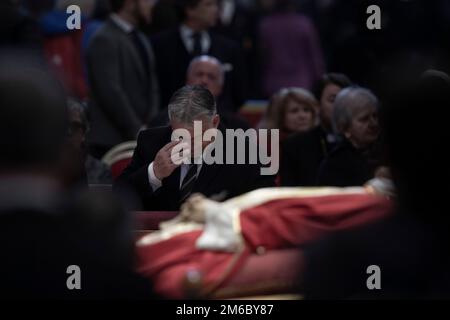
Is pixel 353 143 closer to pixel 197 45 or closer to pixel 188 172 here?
pixel 188 172

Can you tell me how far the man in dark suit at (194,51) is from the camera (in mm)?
7973

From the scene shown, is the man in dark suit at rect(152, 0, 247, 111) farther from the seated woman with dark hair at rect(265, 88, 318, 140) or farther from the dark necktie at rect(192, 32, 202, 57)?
the seated woman with dark hair at rect(265, 88, 318, 140)

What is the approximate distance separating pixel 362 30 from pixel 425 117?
245 inches

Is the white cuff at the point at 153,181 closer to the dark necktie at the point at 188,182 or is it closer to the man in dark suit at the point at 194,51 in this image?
the dark necktie at the point at 188,182

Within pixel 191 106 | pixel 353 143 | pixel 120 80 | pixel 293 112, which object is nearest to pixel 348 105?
pixel 353 143

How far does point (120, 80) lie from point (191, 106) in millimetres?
2295

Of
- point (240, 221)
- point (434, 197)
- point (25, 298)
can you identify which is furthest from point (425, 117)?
point (25, 298)

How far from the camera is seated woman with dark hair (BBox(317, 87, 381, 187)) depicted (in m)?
6.09

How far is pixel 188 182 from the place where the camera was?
5.33 metres

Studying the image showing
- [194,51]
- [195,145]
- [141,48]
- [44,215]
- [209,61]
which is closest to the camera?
[44,215]

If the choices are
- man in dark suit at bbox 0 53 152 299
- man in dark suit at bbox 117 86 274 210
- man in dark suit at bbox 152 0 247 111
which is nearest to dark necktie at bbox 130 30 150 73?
man in dark suit at bbox 152 0 247 111

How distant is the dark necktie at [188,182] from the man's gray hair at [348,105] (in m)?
1.35

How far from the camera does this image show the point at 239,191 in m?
5.39

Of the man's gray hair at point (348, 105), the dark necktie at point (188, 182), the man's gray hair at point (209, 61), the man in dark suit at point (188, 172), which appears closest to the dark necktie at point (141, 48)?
the man's gray hair at point (209, 61)
